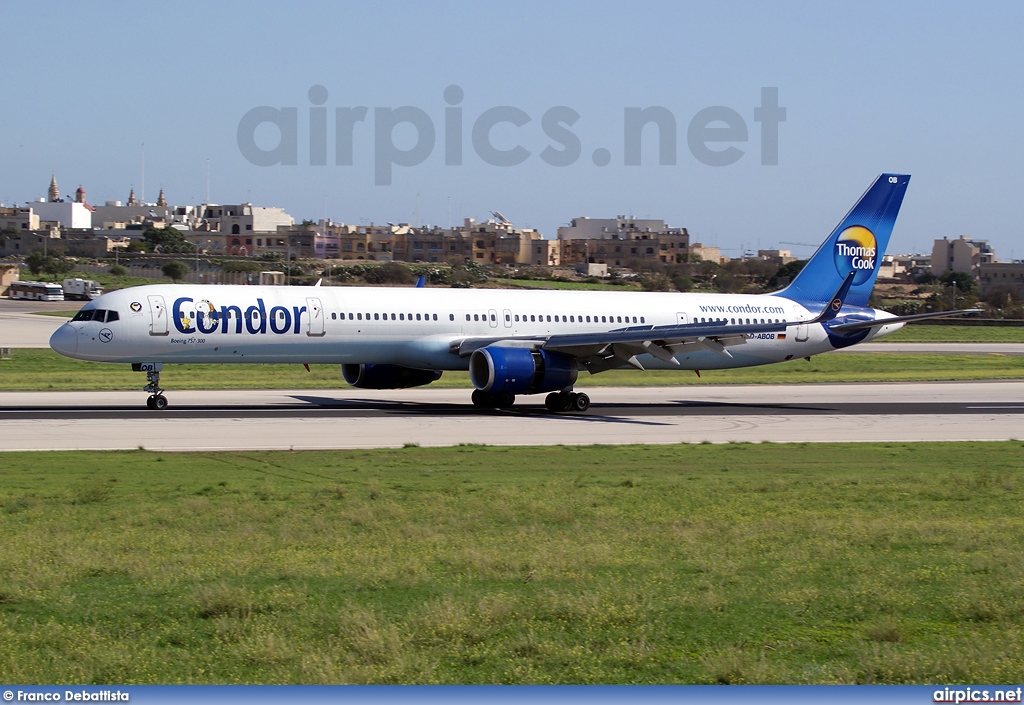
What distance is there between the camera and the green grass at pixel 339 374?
49.3 m

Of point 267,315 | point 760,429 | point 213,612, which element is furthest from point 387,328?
point 213,612

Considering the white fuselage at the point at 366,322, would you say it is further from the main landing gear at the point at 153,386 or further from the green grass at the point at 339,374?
the green grass at the point at 339,374

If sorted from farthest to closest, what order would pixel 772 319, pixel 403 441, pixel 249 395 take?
pixel 772 319
pixel 249 395
pixel 403 441

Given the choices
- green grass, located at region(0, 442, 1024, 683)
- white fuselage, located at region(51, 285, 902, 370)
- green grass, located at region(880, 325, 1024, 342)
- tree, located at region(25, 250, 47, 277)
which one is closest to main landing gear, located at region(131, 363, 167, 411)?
white fuselage, located at region(51, 285, 902, 370)

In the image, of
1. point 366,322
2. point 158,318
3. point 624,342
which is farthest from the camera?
point 624,342

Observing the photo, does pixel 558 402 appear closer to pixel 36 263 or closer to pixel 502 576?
pixel 502 576

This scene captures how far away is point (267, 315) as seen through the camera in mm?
37812

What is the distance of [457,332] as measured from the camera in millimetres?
41000

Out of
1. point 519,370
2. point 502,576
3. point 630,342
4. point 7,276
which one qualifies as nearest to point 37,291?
point 7,276

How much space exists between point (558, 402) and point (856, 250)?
1711cm

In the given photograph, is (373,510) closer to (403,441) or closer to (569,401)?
(403,441)

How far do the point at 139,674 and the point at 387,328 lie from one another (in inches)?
1187

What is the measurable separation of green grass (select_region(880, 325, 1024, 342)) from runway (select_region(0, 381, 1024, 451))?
169 ft

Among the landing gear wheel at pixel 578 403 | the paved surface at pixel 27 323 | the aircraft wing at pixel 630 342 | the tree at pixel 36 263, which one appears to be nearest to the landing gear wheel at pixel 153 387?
the aircraft wing at pixel 630 342
